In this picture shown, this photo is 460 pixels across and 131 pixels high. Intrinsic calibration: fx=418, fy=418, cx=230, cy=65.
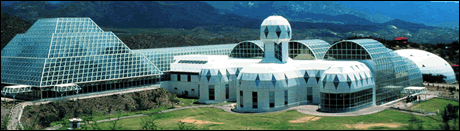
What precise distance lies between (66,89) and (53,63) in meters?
5.43

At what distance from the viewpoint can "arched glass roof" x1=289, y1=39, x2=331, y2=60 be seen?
78.7 metres

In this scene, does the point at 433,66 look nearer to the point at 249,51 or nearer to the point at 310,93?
the point at 249,51

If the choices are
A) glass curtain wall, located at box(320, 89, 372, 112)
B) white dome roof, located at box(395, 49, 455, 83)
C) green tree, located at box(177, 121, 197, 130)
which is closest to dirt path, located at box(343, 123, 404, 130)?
glass curtain wall, located at box(320, 89, 372, 112)

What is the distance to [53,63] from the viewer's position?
219 feet

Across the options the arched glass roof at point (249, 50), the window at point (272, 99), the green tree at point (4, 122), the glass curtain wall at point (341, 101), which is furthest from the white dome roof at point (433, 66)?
the green tree at point (4, 122)

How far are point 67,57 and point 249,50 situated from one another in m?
35.0

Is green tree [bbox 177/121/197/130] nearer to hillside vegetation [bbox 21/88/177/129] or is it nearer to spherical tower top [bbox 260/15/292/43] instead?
hillside vegetation [bbox 21/88/177/129]

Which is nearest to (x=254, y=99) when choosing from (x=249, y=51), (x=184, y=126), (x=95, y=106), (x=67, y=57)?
(x=184, y=126)

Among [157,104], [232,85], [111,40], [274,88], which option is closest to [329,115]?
[274,88]

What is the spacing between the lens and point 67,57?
6894 centimetres

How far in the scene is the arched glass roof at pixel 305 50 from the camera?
3097 inches

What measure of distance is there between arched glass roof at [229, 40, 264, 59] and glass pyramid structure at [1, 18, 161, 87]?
1755cm

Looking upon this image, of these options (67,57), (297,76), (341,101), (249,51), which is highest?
(249,51)

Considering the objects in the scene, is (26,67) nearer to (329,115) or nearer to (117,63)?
(117,63)
